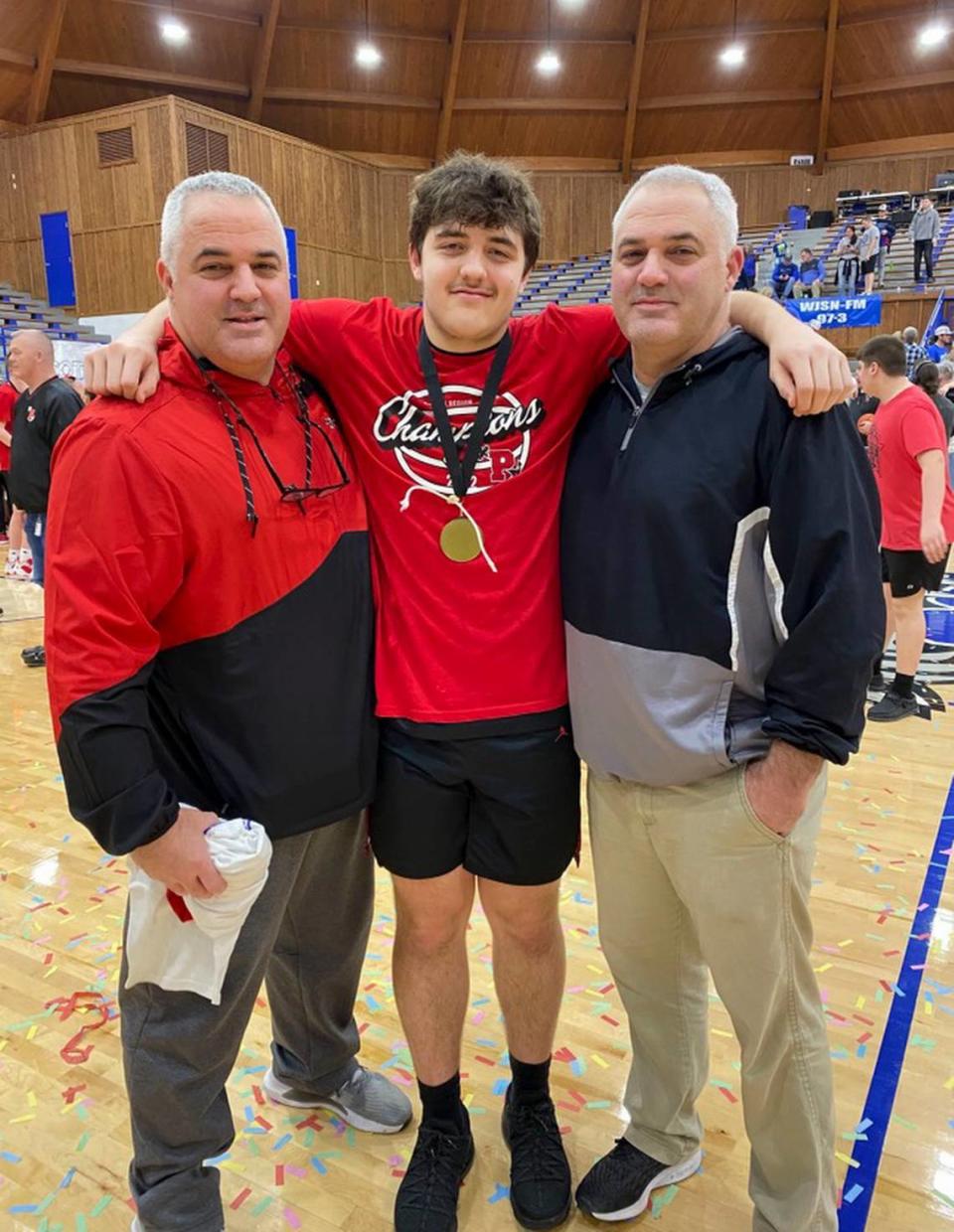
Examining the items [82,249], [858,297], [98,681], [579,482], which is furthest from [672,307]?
[82,249]

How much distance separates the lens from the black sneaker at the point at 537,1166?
1.63m

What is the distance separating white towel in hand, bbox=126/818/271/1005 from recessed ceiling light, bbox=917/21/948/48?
57.1ft

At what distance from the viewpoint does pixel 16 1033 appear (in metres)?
2.16

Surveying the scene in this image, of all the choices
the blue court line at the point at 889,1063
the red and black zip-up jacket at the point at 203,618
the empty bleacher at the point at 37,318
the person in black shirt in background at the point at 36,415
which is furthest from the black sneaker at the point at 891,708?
the empty bleacher at the point at 37,318

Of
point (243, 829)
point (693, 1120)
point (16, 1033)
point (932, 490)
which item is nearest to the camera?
point (243, 829)

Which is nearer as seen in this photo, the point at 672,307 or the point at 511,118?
the point at 672,307

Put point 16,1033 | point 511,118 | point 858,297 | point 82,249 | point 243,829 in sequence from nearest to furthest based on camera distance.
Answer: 1. point 243,829
2. point 16,1033
3. point 858,297
4. point 82,249
5. point 511,118

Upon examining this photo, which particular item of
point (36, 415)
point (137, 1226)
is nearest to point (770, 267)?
point (36, 415)

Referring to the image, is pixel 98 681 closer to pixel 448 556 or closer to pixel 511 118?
pixel 448 556

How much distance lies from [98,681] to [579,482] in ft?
2.66

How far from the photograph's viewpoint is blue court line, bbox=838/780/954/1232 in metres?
1.66

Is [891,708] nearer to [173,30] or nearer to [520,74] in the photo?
[520,74]

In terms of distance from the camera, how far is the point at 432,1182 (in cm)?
165

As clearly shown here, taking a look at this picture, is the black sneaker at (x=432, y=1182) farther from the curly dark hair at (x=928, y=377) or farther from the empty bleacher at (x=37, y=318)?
the empty bleacher at (x=37, y=318)
